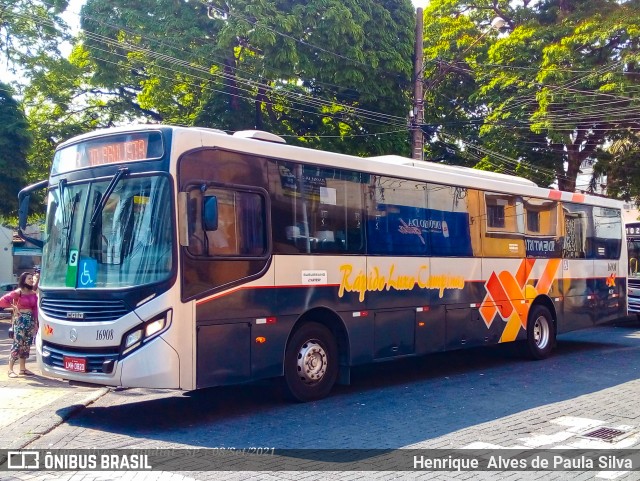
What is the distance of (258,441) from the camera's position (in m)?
7.65

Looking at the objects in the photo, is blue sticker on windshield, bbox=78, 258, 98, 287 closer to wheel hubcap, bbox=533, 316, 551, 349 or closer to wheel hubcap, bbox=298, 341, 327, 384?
wheel hubcap, bbox=298, 341, 327, 384

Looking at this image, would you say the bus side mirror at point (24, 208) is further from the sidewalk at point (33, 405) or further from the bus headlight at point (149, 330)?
the bus headlight at point (149, 330)

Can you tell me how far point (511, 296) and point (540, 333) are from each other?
4.74ft

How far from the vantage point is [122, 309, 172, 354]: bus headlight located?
801cm

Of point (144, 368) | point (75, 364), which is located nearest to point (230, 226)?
point (144, 368)

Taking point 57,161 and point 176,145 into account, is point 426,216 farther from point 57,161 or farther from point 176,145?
point 57,161

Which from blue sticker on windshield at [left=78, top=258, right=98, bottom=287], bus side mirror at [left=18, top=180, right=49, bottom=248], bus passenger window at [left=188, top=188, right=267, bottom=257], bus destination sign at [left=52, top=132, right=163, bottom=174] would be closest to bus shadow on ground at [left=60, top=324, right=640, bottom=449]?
blue sticker on windshield at [left=78, top=258, right=98, bottom=287]

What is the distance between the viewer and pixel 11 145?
22422mm

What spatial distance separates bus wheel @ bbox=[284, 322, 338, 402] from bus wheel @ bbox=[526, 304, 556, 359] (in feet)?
18.1

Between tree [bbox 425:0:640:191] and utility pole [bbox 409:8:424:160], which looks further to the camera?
tree [bbox 425:0:640:191]

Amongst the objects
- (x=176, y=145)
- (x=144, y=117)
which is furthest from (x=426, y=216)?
(x=144, y=117)

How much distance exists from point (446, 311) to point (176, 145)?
18.9 ft

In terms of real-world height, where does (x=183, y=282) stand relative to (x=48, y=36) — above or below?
below

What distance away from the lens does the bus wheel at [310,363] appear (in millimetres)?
9516
